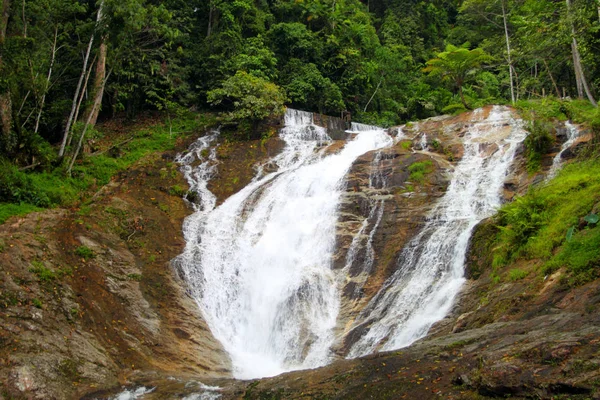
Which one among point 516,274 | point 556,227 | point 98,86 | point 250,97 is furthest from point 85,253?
point 250,97

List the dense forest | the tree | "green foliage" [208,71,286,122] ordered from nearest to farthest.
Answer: the dense forest, "green foliage" [208,71,286,122], the tree

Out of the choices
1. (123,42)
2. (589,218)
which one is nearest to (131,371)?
(589,218)

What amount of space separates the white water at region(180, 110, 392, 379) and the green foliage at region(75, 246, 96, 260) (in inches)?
115

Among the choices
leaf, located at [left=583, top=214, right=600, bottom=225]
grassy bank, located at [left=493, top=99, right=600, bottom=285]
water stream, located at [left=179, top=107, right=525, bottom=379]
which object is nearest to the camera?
grassy bank, located at [left=493, top=99, right=600, bottom=285]

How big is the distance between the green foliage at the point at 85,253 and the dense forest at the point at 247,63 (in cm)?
395

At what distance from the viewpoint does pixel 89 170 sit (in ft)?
69.7

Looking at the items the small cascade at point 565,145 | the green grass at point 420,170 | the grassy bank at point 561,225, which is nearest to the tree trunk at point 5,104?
the green grass at point 420,170

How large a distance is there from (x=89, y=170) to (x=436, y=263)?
1578 cm

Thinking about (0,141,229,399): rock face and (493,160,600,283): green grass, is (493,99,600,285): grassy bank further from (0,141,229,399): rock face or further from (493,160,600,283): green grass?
(0,141,229,399): rock face

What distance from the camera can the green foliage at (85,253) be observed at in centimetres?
1456

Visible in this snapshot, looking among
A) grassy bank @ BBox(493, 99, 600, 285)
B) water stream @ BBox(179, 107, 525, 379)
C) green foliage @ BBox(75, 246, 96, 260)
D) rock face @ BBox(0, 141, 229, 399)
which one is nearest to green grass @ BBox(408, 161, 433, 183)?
water stream @ BBox(179, 107, 525, 379)

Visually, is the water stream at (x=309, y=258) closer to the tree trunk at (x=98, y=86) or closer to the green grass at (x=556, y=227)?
the green grass at (x=556, y=227)

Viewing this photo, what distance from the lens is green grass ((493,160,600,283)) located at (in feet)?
30.5

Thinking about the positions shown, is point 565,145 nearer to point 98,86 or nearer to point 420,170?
point 420,170
